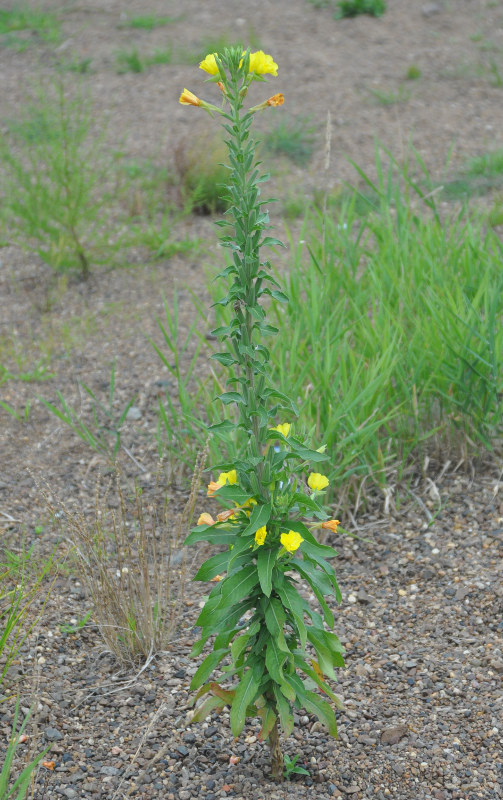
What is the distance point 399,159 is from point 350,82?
1510mm

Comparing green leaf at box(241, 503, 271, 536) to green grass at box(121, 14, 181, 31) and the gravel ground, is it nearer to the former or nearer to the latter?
the gravel ground

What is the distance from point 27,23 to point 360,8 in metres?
2.71

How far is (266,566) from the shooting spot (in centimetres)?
180

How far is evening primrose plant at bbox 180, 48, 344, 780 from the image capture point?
5.65ft

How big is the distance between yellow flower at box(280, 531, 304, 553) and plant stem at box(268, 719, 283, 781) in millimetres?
479

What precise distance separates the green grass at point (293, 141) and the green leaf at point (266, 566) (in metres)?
3.92

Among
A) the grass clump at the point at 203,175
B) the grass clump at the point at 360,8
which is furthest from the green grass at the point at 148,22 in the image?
the grass clump at the point at 203,175

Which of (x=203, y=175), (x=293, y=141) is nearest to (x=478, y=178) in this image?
(x=293, y=141)

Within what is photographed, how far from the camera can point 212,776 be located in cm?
207

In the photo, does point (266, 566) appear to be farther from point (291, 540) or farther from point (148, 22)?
point (148, 22)

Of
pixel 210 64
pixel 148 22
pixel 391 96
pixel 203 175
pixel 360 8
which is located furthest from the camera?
pixel 360 8

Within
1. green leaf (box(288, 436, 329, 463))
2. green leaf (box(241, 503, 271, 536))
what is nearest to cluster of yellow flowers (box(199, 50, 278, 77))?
green leaf (box(288, 436, 329, 463))

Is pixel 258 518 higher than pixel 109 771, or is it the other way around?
pixel 258 518

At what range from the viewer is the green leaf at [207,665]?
1937mm
